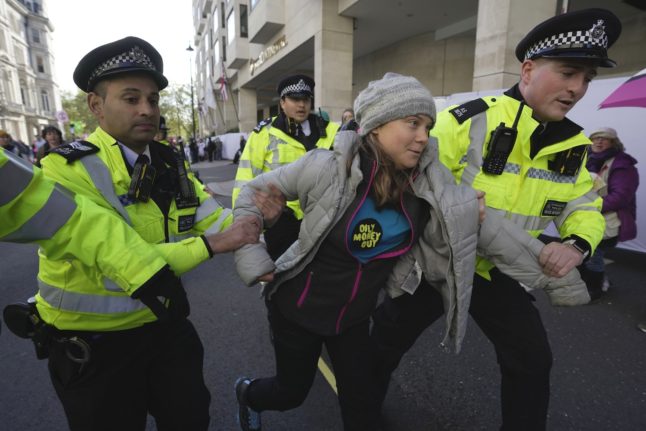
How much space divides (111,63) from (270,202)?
2.89ft

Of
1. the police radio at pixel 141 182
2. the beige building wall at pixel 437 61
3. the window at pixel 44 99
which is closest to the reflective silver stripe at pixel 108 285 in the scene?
the police radio at pixel 141 182

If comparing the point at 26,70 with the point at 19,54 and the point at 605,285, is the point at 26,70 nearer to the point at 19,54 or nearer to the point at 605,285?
the point at 19,54

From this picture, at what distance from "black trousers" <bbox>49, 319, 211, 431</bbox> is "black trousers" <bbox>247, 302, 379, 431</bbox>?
1.32 ft

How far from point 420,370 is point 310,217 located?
189 centimetres

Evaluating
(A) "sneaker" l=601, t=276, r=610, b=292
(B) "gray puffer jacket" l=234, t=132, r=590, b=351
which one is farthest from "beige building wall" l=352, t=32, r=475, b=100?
(B) "gray puffer jacket" l=234, t=132, r=590, b=351

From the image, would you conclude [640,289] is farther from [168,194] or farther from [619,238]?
[168,194]

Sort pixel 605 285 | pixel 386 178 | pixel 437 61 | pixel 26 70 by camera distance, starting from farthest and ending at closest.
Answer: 1. pixel 26 70
2. pixel 437 61
3. pixel 605 285
4. pixel 386 178

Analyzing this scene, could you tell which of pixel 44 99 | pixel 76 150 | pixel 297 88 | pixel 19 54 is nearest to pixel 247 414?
pixel 76 150

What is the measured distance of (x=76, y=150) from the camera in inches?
57.4

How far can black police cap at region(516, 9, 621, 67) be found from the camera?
1.74 meters

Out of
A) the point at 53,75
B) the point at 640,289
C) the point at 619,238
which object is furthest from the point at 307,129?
the point at 53,75

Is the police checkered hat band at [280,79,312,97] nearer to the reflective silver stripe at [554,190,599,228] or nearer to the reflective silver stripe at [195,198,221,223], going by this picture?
the reflective silver stripe at [195,198,221,223]

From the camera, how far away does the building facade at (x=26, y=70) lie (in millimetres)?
48225

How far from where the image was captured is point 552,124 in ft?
6.48
